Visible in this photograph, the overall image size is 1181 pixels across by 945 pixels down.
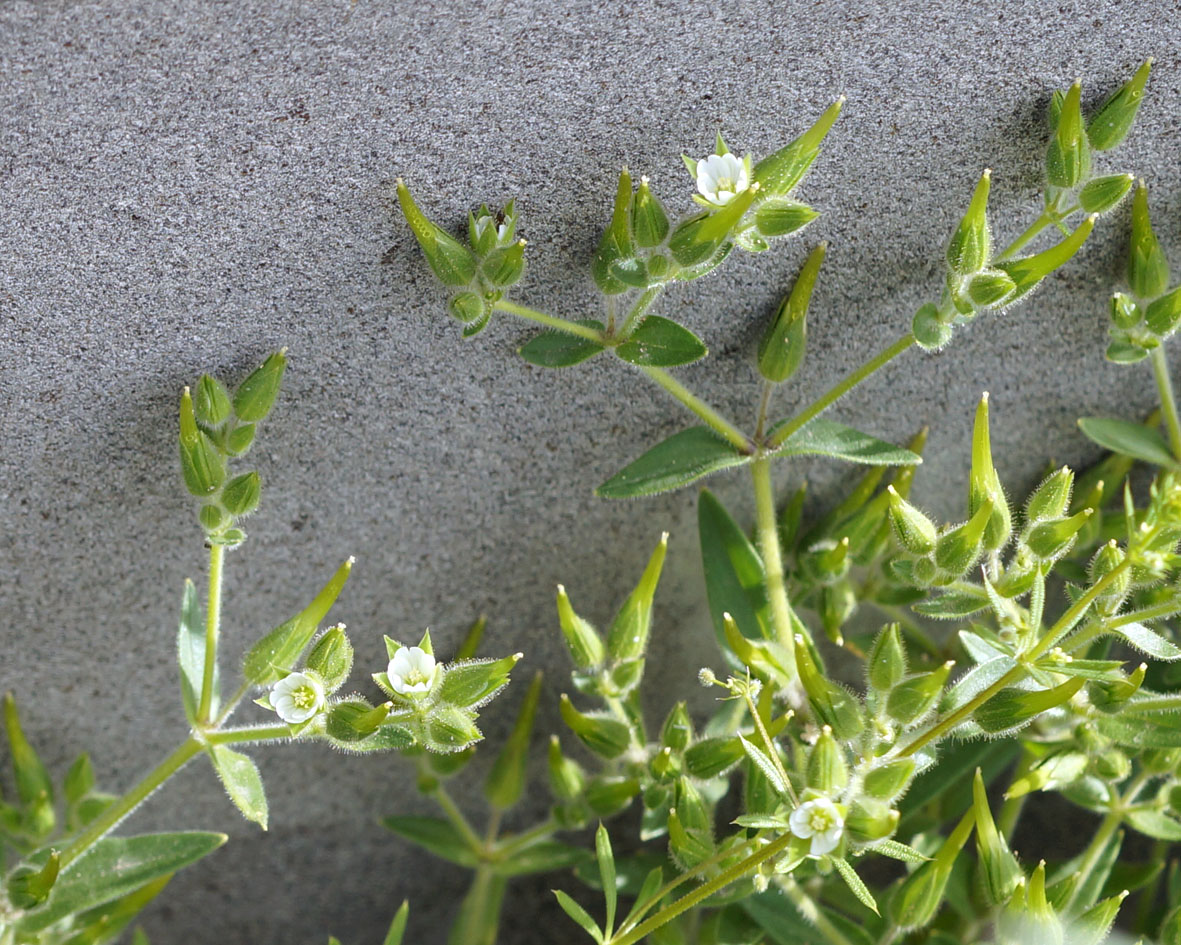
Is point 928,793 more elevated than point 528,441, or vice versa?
point 528,441

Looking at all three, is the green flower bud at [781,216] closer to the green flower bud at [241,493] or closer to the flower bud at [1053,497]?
the flower bud at [1053,497]

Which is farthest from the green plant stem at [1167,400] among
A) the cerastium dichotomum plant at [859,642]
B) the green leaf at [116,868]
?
the green leaf at [116,868]

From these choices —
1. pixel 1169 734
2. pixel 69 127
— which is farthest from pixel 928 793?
pixel 69 127

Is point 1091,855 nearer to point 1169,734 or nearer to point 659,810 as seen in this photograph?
point 1169,734

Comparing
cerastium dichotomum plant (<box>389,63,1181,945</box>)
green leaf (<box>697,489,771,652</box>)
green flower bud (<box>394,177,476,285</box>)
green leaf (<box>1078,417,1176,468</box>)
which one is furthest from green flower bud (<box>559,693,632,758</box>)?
green leaf (<box>1078,417,1176,468</box>)

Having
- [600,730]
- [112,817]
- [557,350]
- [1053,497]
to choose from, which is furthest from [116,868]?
[1053,497]

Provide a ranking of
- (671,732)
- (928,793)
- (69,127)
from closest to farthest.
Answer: (69,127)
(671,732)
(928,793)

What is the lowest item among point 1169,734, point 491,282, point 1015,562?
point 1169,734
